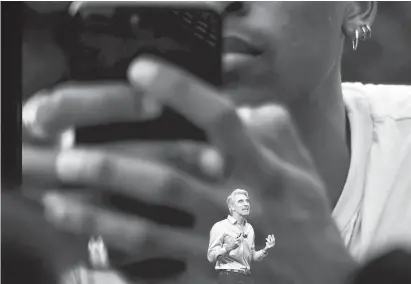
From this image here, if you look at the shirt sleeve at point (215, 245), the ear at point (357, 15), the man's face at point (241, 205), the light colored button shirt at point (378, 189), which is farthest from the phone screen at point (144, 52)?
the light colored button shirt at point (378, 189)

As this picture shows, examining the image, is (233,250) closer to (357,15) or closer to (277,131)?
(277,131)

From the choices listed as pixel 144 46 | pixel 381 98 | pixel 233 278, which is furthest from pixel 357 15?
pixel 233 278

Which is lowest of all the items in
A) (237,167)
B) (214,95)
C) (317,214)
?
(317,214)

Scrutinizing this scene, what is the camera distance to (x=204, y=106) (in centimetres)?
344

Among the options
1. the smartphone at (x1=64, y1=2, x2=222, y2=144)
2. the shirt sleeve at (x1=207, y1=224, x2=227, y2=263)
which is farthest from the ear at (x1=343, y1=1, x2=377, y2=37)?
the shirt sleeve at (x1=207, y1=224, x2=227, y2=263)

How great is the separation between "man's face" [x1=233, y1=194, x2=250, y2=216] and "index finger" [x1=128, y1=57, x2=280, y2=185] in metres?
0.13

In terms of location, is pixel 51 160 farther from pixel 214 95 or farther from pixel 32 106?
pixel 214 95

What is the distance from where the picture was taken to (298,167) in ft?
11.5

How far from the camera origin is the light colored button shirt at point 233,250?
10.9ft

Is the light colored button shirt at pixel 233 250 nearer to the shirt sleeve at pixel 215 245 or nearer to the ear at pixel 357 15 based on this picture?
the shirt sleeve at pixel 215 245

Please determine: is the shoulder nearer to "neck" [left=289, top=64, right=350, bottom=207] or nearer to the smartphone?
"neck" [left=289, top=64, right=350, bottom=207]

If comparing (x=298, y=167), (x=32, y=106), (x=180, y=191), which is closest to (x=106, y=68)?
(x=32, y=106)

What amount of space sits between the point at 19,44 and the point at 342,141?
171cm

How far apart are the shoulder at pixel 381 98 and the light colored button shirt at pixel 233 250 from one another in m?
0.86
